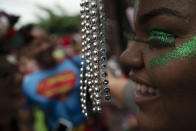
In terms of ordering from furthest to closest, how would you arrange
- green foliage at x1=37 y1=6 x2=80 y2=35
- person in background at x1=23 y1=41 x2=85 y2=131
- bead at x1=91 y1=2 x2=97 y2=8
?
green foliage at x1=37 y1=6 x2=80 y2=35, person in background at x1=23 y1=41 x2=85 y2=131, bead at x1=91 y1=2 x2=97 y2=8

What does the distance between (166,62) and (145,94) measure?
20 centimetres

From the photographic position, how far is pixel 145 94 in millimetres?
1193

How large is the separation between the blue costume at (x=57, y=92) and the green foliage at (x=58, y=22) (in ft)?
7.75

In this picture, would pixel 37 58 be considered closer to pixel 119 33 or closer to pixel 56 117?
pixel 56 117

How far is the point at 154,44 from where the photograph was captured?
1.11 metres

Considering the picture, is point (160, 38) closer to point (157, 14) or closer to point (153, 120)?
point (157, 14)

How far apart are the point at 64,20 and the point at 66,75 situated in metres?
2.76

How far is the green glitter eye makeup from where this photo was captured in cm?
106

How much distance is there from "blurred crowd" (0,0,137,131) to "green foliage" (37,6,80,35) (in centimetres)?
201

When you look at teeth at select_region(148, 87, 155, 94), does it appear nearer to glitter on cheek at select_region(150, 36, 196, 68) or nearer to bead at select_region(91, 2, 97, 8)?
glitter on cheek at select_region(150, 36, 196, 68)

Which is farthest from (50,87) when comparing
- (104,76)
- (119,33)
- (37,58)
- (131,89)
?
(104,76)

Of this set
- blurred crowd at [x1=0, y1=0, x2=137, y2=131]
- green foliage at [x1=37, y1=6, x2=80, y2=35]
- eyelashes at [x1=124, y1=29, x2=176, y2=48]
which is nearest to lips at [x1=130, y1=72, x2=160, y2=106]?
eyelashes at [x1=124, y1=29, x2=176, y2=48]

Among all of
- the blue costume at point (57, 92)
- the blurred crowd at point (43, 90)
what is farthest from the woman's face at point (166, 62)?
the blue costume at point (57, 92)

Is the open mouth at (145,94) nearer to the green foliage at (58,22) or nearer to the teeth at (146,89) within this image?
the teeth at (146,89)
